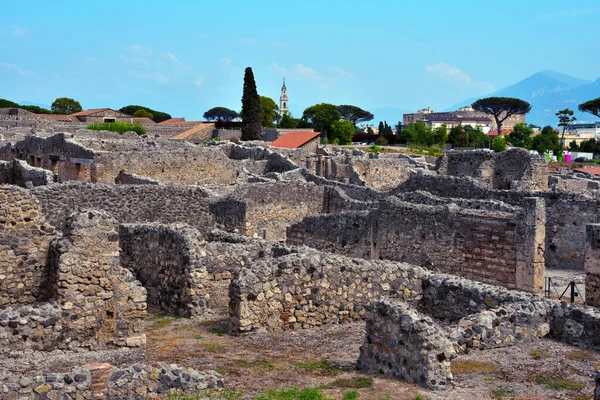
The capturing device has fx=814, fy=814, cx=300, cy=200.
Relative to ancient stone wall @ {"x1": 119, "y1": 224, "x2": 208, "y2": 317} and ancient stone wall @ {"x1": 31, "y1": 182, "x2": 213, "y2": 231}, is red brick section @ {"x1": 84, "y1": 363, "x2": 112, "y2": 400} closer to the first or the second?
ancient stone wall @ {"x1": 119, "y1": 224, "x2": 208, "y2": 317}

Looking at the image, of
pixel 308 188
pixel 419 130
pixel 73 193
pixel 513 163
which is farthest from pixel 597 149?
pixel 73 193

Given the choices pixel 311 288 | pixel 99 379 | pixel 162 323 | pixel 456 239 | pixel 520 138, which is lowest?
Answer: pixel 162 323

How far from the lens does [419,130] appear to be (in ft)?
329

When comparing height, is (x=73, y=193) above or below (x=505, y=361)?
above

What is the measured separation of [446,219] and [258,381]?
7.91m

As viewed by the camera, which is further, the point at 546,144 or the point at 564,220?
the point at 546,144

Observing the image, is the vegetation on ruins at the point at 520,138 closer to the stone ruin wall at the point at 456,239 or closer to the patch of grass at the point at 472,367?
the stone ruin wall at the point at 456,239

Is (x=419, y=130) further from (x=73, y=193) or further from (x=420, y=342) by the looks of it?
(x=420, y=342)

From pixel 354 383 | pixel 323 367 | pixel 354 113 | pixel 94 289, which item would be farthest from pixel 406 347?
pixel 354 113

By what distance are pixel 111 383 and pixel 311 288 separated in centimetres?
394

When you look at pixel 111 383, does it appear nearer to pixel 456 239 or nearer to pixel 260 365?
pixel 260 365

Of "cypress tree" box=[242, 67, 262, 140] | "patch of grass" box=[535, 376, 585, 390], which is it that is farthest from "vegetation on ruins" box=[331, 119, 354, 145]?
"patch of grass" box=[535, 376, 585, 390]

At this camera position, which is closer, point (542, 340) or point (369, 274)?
point (542, 340)

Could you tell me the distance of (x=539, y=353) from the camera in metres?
9.53
